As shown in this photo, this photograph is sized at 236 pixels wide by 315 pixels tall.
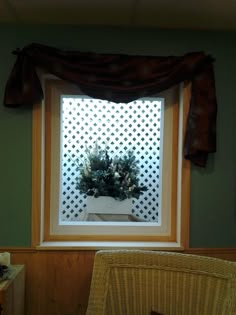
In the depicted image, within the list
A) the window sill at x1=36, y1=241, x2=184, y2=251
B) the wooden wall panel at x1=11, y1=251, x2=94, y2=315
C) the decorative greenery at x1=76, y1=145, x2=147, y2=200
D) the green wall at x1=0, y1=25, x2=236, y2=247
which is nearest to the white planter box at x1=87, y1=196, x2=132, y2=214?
the decorative greenery at x1=76, y1=145, x2=147, y2=200

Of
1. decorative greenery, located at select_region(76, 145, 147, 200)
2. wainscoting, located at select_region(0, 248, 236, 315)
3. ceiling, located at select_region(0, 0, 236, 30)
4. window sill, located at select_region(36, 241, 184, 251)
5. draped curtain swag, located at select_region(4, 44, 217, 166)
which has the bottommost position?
wainscoting, located at select_region(0, 248, 236, 315)

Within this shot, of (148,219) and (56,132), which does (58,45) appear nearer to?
(56,132)

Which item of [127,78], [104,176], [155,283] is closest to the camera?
[155,283]

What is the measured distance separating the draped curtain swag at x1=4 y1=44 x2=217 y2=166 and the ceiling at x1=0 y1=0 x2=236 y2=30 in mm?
192

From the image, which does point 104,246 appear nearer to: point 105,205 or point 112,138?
point 105,205

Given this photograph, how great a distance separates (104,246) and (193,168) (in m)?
0.78

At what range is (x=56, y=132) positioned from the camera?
8.68 feet

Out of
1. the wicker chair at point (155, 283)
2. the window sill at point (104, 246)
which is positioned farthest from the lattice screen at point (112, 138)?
the wicker chair at point (155, 283)

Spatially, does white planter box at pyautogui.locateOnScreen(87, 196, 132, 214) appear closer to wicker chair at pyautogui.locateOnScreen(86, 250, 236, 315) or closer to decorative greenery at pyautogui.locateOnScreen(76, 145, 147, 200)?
decorative greenery at pyautogui.locateOnScreen(76, 145, 147, 200)

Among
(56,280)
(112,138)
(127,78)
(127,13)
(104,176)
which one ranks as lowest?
(56,280)

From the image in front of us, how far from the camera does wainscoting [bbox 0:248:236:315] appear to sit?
2496 mm

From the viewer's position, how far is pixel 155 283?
2258 millimetres

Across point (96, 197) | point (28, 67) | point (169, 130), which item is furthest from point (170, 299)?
point (28, 67)

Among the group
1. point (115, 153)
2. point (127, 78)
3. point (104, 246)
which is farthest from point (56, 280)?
point (127, 78)
